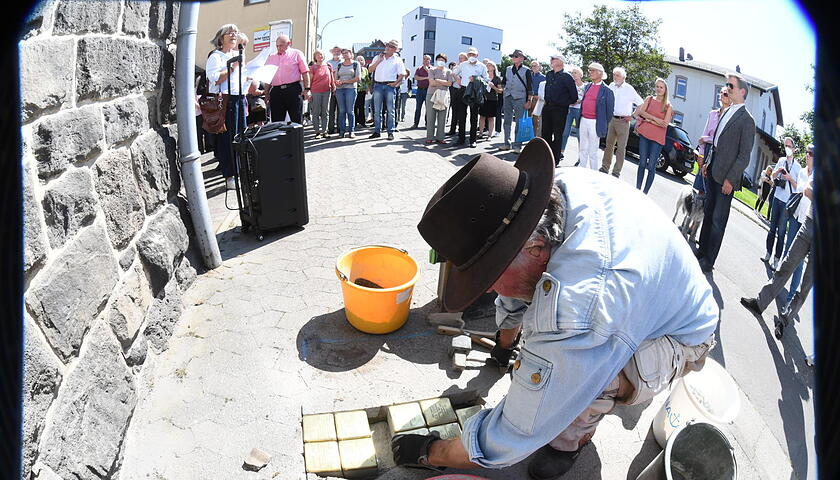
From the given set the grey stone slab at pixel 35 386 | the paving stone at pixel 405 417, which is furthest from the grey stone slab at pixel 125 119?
the paving stone at pixel 405 417

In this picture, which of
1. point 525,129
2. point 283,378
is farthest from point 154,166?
point 525,129

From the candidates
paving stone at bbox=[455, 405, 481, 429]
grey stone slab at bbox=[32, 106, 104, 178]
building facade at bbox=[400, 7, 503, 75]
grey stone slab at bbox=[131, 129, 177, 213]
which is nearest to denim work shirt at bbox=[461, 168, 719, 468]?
paving stone at bbox=[455, 405, 481, 429]

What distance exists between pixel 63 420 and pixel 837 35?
94.4 inches

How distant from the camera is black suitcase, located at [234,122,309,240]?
4.64 metres

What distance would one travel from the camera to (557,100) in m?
8.08

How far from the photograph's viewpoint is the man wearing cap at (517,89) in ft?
30.9

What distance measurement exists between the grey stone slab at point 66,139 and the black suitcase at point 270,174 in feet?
6.92

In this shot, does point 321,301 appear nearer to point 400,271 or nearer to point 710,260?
point 400,271

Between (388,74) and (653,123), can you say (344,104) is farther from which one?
(653,123)

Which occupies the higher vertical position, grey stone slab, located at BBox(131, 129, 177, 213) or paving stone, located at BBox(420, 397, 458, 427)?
grey stone slab, located at BBox(131, 129, 177, 213)

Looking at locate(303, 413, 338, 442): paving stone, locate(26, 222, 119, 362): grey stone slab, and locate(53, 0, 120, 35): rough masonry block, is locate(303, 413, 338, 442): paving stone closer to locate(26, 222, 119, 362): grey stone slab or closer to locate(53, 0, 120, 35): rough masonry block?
locate(26, 222, 119, 362): grey stone slab

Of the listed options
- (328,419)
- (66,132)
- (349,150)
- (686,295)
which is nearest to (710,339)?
(686,295)

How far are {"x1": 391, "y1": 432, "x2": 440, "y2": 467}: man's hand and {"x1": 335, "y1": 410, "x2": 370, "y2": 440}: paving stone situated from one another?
0.25 meters

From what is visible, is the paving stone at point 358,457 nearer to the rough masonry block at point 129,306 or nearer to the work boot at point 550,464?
the work boot at point 550,464
